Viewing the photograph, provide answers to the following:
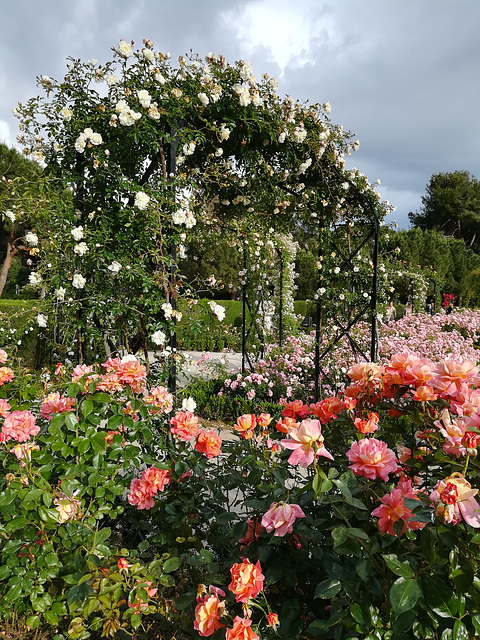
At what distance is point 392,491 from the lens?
3.05 ft

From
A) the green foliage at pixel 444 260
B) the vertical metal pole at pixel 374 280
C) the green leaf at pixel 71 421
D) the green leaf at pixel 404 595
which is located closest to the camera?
the green leaf at pixel 404 595

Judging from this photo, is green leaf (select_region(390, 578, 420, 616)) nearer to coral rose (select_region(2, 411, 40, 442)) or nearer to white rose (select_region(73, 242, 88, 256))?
coral rose (select_region(2, 411, 40, 442))

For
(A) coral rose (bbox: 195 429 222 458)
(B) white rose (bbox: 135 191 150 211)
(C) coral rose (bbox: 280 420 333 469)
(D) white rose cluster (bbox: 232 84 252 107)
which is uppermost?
(D) white rose cluster (bbox: 232 84 252 107)

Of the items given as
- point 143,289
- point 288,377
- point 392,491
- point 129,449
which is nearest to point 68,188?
point 143,289

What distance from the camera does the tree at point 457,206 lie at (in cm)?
2894

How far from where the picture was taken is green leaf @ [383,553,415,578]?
761 mm

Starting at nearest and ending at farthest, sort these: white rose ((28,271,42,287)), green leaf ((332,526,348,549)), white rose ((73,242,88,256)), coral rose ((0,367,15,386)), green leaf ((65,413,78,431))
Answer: green leaf ((332,526,348,549)) → green leaf ((65,413,78,431)) → coral rose ((0,367,15,386)) → white rose ((73,242,88,256)) → white rose ((28,271,42,287))

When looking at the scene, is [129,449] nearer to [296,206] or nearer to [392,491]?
[392,491]

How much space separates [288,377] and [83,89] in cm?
355

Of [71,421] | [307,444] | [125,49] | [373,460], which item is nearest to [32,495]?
[71,421]

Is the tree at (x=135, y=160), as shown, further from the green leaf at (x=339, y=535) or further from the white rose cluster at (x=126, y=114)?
the green leaf at (x=339, y=535)

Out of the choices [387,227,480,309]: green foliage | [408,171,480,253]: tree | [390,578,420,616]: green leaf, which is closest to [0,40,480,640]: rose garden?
[390,578,420,616]: green leaf

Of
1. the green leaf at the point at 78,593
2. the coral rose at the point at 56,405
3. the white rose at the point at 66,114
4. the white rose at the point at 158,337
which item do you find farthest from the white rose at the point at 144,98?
the green leaf at the point at 78,593

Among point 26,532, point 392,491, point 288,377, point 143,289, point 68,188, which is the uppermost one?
point 68,188
